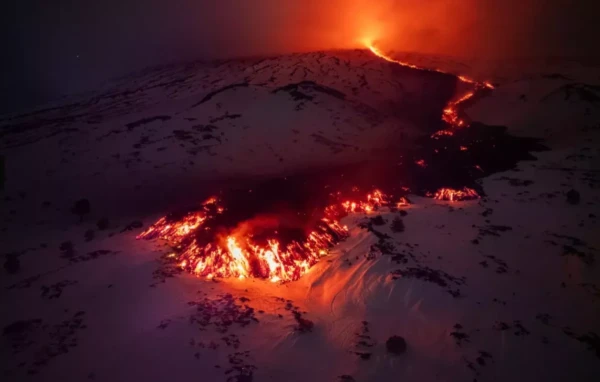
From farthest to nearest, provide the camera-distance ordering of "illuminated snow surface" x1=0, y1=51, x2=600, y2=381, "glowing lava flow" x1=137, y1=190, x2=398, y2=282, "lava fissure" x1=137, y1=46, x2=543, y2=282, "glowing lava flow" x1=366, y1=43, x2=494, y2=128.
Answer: "glowing lava flow" x1=366, y1=43, x2=494, y2=128 → "lava fissure" x1=137, y1=46, x2=543, y2=282 → "glowing lava flow" x1=137, y1=190, x2=398, y2=282 → "illuminated snow surface" x1=0, y1=51, x2=600, y2=381

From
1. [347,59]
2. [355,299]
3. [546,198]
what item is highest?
[347,59]

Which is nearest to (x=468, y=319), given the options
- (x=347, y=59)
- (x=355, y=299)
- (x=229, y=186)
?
(x=355, y=299)

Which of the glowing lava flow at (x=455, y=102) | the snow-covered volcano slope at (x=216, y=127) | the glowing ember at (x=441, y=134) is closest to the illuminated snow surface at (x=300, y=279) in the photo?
the snow-covered volcano slope at (x=216, y=127)

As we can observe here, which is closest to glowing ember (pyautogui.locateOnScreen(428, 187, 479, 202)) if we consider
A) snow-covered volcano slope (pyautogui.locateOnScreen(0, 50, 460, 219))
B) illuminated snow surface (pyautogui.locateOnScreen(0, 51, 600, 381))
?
illuminated snow surface (pyautogui.locateOnScreen(0, 51, 600, 381))

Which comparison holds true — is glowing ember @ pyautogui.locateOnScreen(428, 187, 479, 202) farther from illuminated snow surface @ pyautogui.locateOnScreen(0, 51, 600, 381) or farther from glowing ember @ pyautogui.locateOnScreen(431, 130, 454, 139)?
glowing ember @ pyautogui.locateOnScreen(431, 130, 454, 139)

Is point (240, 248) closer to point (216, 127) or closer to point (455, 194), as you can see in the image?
point (455, 194)

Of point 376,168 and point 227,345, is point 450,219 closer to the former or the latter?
point 376,168

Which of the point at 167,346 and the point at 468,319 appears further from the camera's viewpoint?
the point at 468,319
